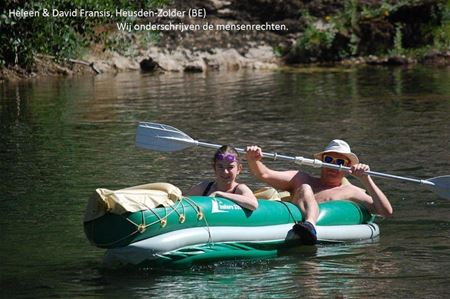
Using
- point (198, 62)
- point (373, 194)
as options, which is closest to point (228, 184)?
point (373, 194)

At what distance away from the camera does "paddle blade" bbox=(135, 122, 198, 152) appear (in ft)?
31.8

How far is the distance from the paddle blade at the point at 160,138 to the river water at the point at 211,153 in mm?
995

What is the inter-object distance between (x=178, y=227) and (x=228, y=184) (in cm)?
71

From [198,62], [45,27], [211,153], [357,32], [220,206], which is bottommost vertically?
[211,153]

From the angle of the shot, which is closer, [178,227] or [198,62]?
[178,227]

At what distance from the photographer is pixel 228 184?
8.77 m

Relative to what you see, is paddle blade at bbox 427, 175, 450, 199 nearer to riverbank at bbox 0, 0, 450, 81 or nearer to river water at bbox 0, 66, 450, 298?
river water at bbox 0, 66, 450, 298

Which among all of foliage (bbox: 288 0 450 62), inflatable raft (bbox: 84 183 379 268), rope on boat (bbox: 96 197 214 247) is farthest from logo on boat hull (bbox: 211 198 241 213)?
foliage (bbox: 288 0 450 62)

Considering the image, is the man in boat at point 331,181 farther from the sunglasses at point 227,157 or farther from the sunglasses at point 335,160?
the sunglasses at point 227,157

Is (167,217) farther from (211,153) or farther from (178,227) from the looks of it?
(211,153)

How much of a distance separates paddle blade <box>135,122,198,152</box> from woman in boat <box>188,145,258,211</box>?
0.92 m

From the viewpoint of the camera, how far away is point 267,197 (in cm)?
936

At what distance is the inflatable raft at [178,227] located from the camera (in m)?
8.02

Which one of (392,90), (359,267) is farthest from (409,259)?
(392,90)
